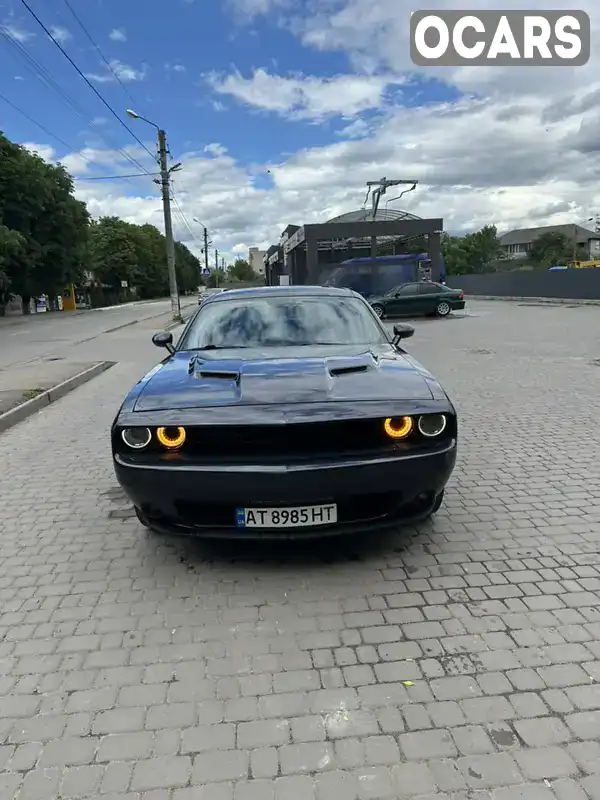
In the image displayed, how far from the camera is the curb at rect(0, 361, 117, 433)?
737 centimetres

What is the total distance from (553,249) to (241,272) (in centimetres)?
8636

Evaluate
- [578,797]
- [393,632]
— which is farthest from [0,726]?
[578,797]

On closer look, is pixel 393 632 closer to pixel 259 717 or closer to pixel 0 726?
pixel 259 717

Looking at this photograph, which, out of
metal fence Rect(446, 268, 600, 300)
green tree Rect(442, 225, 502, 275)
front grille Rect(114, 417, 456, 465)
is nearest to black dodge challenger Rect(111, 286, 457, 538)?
front grille Rect(114, 417, 456, 465)

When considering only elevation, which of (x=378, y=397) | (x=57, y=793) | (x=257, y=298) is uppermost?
(x=257, y=298)

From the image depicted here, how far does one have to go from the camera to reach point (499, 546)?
3.59 m

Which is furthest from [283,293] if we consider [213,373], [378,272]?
[378,272]

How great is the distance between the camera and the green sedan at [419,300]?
2370 cm

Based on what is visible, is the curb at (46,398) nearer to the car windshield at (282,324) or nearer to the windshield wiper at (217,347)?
the car windshield at (282,324)

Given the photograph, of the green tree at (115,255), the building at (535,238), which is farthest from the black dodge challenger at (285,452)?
the building at (535,238)

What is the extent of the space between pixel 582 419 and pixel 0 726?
6.36 m

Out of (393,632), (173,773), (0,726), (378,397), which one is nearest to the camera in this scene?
(173,773)

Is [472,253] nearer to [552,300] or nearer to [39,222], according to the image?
[552,300]

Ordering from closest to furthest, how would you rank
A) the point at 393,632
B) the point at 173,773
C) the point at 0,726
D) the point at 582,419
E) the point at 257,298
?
the point at 173,773
the point at 0,726
the point at 393,632
the point at 257,298
the point at 582,419
